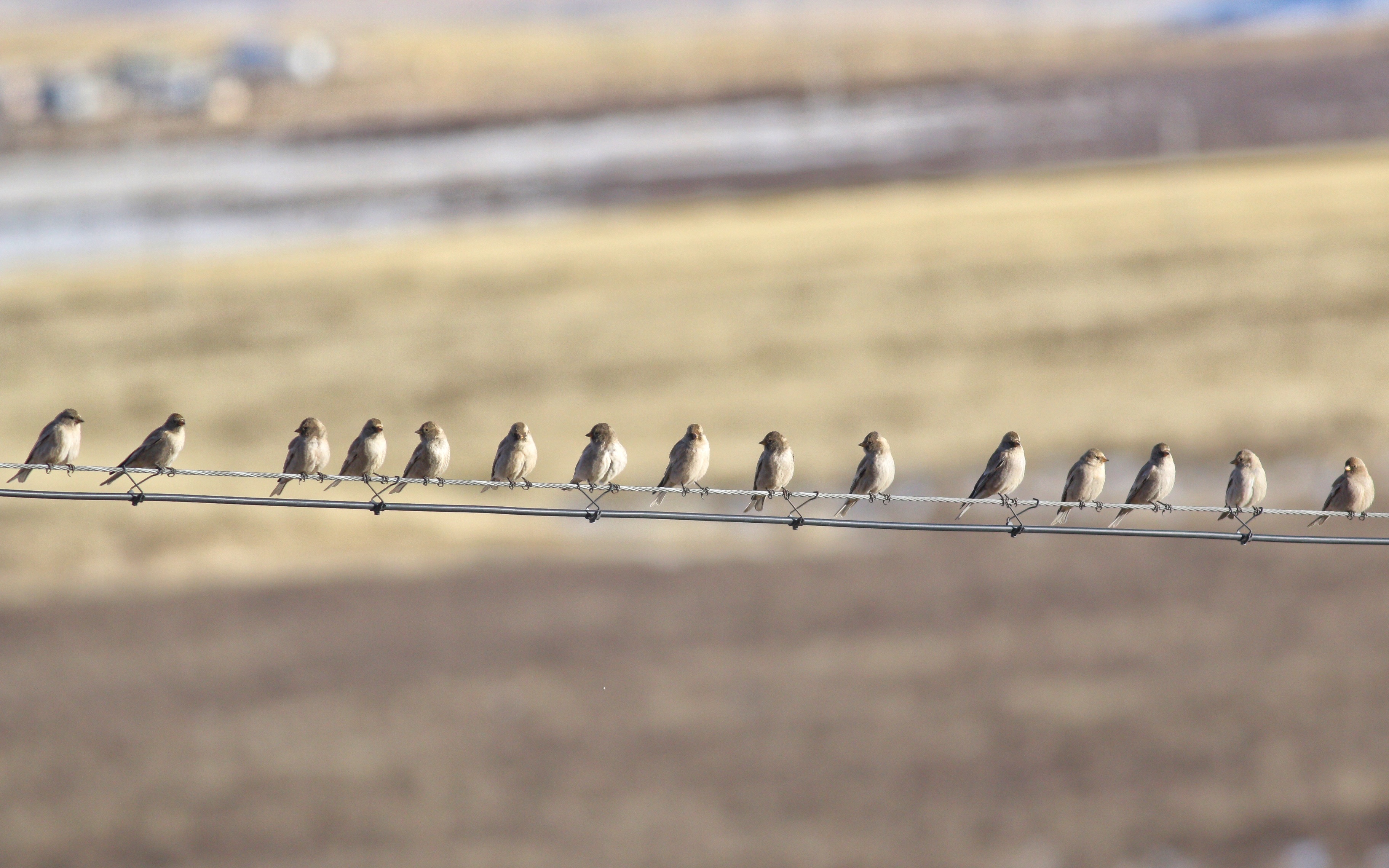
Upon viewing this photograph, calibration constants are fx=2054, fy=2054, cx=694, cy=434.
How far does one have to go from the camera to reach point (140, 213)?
74.3 metres

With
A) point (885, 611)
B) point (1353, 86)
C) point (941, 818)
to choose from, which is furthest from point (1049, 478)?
point (1353, 86)

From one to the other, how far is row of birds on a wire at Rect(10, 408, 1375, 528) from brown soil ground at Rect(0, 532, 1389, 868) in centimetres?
773

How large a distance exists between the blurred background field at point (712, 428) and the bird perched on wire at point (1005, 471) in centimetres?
761

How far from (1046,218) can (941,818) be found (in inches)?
1497

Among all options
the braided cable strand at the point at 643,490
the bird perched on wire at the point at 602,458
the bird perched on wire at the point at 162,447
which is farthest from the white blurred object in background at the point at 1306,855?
the bird perched on wire at the point at 162,447

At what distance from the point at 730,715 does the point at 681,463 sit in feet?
36.5

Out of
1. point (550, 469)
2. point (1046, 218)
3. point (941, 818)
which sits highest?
point (1046, 218)

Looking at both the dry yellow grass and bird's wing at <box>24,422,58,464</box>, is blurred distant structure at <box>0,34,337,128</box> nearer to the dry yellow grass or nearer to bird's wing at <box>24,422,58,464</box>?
the dry yellow grass

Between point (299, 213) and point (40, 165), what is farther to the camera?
point (40, 165)

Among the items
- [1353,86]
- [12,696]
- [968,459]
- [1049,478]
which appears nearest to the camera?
[12,696]

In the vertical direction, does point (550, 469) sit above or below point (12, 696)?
above

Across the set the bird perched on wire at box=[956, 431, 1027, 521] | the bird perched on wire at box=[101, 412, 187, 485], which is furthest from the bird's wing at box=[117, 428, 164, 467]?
the bird perched on wire at box=[956, 431, 1027, 521]

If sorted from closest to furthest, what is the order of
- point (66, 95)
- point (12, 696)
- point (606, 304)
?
point (12, 696)
point (606, 304)
point (66, 95)

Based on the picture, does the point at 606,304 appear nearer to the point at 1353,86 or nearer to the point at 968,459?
the point at 968,459
